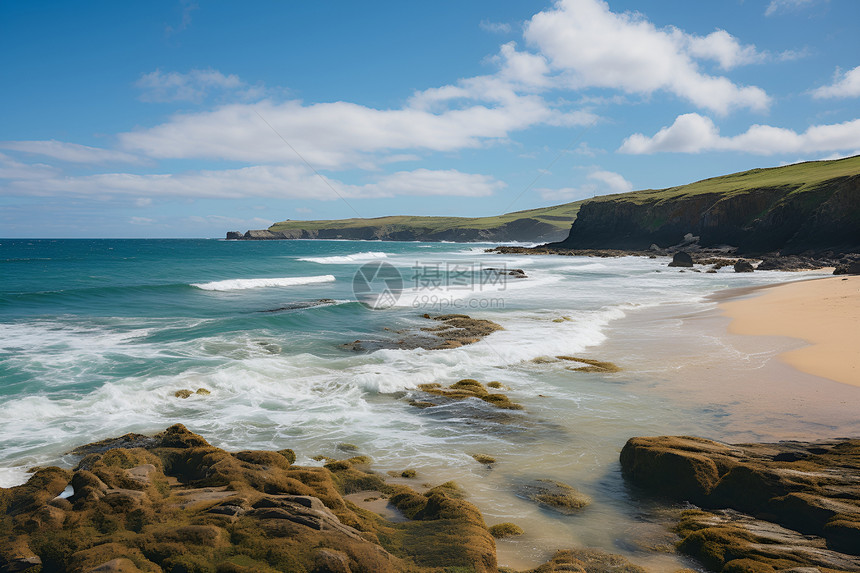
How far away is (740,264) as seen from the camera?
39062mm

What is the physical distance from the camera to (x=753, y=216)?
5831 cm

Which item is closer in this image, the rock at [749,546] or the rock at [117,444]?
the rock at [749,546]

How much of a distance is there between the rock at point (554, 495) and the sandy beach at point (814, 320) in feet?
25.8

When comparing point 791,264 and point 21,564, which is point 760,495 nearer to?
point 21,564

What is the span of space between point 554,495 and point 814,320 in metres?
15.4

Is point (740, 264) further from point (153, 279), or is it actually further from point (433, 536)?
point (153, 279)

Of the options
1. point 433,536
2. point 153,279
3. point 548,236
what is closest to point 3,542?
point 433,536

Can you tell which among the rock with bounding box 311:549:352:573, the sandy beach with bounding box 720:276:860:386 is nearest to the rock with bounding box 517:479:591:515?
the rock with bounding box 311:549:352:573

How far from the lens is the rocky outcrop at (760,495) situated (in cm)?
421

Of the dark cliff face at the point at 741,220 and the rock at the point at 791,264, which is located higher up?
the dark cliff face at the point at 741,220

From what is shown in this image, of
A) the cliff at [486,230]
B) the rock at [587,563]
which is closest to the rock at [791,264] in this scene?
the rock at [587,563]

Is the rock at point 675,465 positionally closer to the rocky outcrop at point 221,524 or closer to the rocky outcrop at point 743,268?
the rocky outcrop at point 221,524

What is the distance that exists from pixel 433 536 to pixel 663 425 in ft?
17.3

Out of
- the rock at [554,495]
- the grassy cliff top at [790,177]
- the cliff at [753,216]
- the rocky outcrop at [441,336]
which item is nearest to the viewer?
the rock at [554,495]
